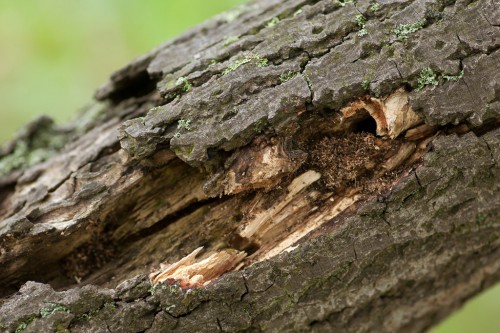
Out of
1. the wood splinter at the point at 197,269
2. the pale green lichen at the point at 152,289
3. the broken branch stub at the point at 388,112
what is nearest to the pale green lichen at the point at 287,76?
the broken branch stub at the point at 388,112

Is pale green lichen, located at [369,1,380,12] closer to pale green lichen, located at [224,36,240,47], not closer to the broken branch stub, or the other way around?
the broken branch stub

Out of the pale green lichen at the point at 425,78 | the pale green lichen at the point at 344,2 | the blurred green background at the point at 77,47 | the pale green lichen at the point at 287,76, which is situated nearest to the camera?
the pale green lichen at the point at 425,78

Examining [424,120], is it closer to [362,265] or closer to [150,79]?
[362,265]

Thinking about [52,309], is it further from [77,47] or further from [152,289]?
[77,47]

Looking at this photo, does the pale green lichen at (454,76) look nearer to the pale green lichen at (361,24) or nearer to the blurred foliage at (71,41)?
the pale green lichen at (361,24)

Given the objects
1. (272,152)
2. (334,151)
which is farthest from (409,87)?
(272,152)

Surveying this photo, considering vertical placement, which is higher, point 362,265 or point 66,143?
point 66,143

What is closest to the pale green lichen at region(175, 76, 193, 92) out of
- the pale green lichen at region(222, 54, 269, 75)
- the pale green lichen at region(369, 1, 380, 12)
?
the pale green lichen at region(222, 54, 269, 75)
